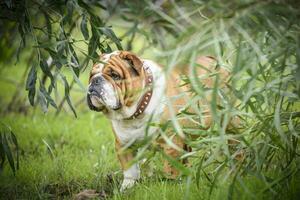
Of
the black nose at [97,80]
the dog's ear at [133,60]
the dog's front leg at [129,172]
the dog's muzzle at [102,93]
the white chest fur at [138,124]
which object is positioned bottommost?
the dog's front leg at [129,172]

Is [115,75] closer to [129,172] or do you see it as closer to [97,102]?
[97,102]

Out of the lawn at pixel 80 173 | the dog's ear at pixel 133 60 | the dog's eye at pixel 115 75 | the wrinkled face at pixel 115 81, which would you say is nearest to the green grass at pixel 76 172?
the lawn at pixel 80 173

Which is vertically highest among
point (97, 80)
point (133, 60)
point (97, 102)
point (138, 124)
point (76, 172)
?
point (133, 60)

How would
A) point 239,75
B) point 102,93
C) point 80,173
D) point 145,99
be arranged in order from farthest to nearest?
point 80,173 → point 145,99 → point 102,93 → point 239,75

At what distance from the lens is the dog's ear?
3.05 meters

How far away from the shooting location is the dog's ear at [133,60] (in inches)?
120

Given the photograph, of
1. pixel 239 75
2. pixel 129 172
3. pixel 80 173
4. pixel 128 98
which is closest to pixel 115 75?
pixel 128 98

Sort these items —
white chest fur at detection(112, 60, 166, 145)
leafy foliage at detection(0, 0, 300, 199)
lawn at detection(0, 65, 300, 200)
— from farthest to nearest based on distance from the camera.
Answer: white chest fur at detection(112, 60, 166, 145) < lawn at detection(0, 65, 300, 200) < leafy foliage at detection(0, 0, 300, 199)

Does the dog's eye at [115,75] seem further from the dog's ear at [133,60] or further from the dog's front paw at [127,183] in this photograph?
the dog's front paw at [127,183]

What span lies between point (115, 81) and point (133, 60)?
157 mm

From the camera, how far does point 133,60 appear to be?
3045mm

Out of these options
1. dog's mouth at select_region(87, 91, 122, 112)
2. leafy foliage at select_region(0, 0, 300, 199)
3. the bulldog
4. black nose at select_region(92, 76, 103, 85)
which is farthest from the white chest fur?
leafy foliage at select_region(0, 0, 300, 199)

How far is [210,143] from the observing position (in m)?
2.41

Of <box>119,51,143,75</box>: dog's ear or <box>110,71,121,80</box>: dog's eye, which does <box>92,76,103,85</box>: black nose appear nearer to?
<box>110,71,121,80</box>: dog's eye
